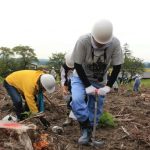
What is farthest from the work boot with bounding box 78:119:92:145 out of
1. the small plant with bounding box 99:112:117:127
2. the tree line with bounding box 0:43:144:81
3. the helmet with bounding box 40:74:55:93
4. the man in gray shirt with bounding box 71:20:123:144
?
the tree line with bounding box 0:43:144:81

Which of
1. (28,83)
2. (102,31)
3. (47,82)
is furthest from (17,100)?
(102,31)

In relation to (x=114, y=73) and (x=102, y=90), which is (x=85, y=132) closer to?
(x=102, y=90)

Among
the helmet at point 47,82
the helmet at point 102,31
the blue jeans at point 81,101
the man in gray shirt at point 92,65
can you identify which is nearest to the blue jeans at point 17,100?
the helmet at point 47,82

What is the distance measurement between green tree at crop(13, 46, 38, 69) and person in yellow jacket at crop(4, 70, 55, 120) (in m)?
79.9

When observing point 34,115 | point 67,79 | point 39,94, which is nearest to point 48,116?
point 67,79

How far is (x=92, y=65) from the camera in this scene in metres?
6.01

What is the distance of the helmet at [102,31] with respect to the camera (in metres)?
5.71

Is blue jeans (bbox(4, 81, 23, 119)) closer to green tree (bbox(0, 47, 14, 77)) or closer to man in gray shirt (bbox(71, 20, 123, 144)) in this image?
man in gray shirt (bbox(71, 20, 123, 144))

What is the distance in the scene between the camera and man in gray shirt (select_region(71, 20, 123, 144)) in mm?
5793

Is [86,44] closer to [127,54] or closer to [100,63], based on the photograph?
[100,63]

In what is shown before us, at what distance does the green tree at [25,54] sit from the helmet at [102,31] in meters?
82.0

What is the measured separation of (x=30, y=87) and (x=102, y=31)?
1.79 m

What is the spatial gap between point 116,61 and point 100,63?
Result: 0.28 metres

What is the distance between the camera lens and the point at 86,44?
230 inches
